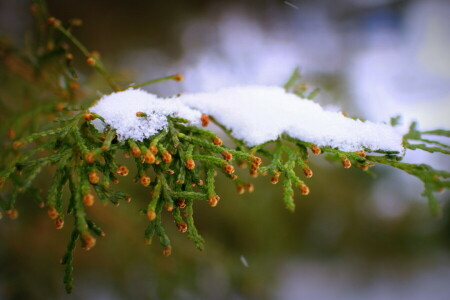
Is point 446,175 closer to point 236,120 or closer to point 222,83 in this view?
point 236,120

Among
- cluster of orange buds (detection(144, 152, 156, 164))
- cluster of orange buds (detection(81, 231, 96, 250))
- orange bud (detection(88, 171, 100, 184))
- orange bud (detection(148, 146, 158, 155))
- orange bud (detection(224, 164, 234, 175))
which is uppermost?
orange bud (detection(224, 164, 234, 175))

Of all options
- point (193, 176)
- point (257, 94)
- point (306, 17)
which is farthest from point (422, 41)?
point (193, 176)

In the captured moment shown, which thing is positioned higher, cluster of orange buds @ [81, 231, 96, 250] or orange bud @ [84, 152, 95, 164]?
orange bud @ [84, 152, 95, 164]

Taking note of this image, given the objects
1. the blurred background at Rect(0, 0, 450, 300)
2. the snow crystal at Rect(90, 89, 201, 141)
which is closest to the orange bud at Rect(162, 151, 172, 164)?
the snow crystal at Rect(90, 89, 201, 141)

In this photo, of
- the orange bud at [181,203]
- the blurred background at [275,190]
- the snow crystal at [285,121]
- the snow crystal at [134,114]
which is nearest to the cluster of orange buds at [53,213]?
the snow crystal at [134,114]

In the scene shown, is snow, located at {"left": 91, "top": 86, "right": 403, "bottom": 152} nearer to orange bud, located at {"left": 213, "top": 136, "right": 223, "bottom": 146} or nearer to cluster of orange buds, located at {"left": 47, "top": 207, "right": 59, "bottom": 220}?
orange bud, located at {"left": 213, "top": 136, "right": 223, "bottom": 146}

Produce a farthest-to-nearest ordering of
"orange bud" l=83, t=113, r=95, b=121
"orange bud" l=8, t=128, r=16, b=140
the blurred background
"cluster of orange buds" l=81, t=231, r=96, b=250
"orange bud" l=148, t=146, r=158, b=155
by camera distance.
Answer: the blurred background → "orange bud" l=8, t=128, r=16, b=140 → "orange bud" l=83, t=113, r=95, b=121 → "orange bud" l=148, t=146, r=158, b=155 → "cluster of orange buds" l=81, t=231, r=96, b=250

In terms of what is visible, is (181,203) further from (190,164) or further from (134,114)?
(134,114)
